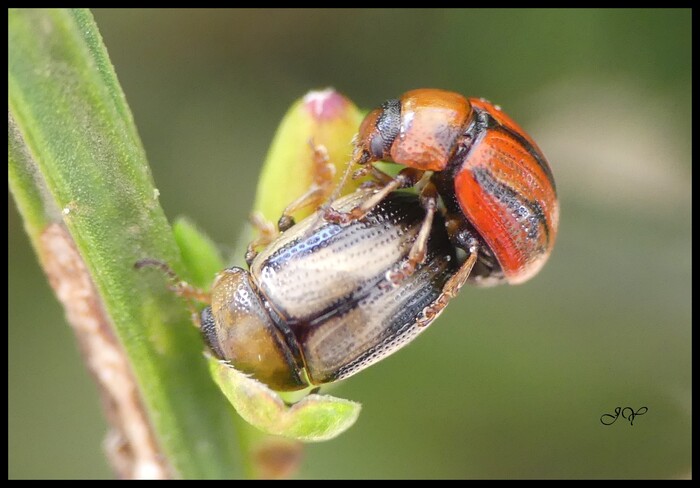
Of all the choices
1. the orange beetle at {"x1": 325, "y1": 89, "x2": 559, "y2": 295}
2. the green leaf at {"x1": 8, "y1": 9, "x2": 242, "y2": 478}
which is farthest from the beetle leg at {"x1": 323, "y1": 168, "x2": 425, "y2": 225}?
the green leaf at {"x1": 8, "y1": 9, "x2": 242, "y2": 478}

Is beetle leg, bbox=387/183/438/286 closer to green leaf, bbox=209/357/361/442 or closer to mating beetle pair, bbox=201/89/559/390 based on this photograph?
mating beetle pair, bbox=201/89/559/390

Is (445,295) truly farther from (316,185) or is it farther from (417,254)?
(316,185)

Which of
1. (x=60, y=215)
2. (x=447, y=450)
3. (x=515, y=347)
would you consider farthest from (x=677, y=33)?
(x=60, y=215)

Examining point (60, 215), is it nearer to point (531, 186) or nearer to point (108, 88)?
point (108, 88)
